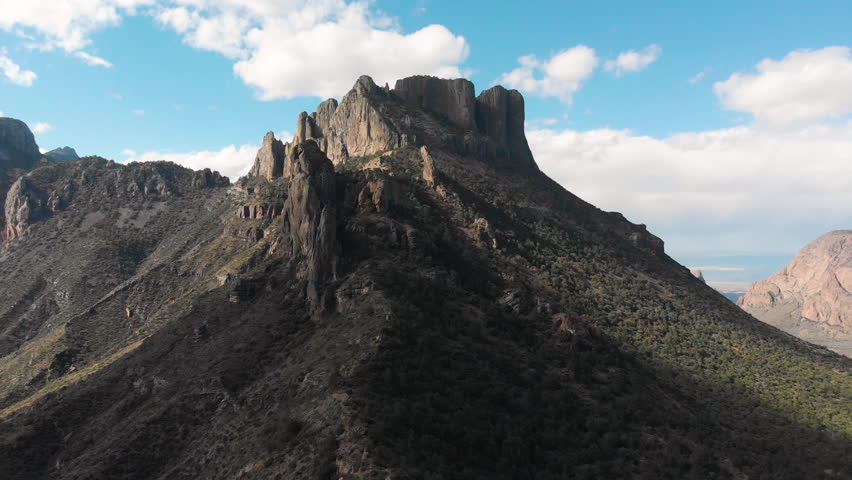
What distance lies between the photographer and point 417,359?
53938 mm

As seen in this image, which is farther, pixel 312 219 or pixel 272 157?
pixel 272 157

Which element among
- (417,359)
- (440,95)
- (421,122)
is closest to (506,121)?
(440,95)

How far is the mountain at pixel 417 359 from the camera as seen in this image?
159ft

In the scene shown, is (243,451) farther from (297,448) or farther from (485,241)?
(485,241)

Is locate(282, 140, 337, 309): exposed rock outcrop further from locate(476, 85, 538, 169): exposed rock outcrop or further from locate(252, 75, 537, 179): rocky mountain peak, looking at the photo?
locate(476, 85, 538, 169): exposed rock outcrop

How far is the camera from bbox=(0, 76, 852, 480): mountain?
4853 centimetres

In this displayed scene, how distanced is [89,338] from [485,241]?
79.0 m

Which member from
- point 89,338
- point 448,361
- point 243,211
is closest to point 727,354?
point 448,361

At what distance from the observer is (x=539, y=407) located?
55312mm

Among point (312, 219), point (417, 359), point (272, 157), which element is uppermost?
point (272, 157)

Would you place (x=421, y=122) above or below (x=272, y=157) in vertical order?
above

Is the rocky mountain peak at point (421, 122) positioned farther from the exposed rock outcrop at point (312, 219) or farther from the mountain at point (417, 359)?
the exposed rock outcrop at point (312, 219)

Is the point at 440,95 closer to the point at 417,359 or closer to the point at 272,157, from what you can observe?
the point at 272,157

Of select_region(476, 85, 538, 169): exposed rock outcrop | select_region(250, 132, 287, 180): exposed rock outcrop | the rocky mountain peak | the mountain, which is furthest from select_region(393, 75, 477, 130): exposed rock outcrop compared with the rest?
select_region(250, 132, 287, 180): exposed rock outcrop
